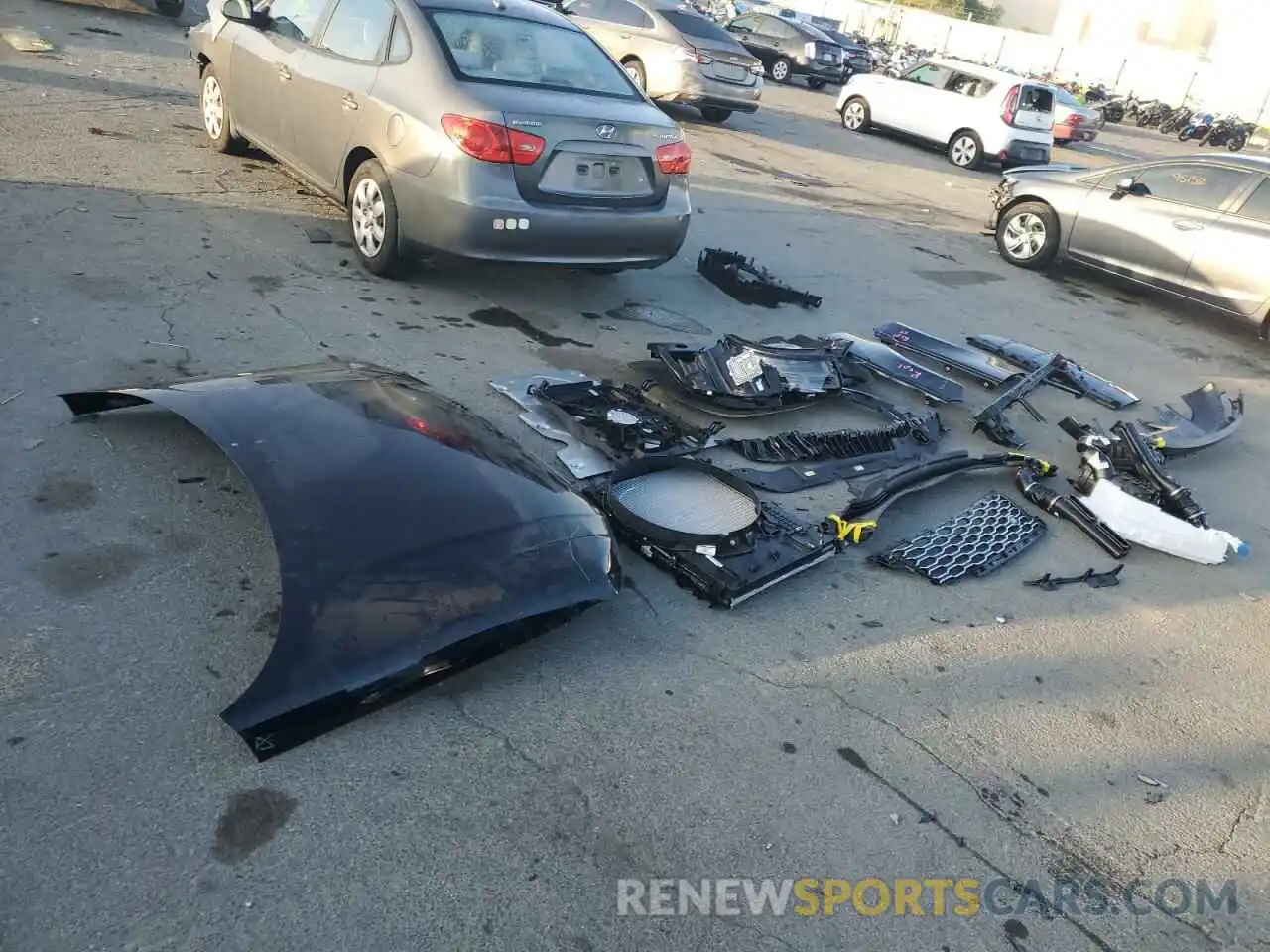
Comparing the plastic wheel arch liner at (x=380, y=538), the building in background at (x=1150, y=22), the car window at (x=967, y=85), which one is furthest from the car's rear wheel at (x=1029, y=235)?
the building in background at (x=1150, y=22)

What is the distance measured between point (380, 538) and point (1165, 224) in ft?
29.3

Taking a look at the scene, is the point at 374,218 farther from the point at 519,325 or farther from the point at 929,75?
the point at 929,75

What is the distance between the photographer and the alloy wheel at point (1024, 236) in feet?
33.2

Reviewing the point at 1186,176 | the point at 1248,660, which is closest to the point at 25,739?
the point at 1248,660

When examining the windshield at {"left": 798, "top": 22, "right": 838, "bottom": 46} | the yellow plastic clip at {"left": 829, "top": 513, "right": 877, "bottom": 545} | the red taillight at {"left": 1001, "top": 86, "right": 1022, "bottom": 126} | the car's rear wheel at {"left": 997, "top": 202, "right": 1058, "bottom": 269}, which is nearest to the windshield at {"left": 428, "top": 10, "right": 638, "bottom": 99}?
the yellow plastic clip at {"left": 829, "top": 513, "right": 877, "bottom": 545}

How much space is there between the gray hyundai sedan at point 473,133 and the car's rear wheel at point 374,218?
0.04 ft

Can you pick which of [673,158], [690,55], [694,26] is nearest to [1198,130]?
[694,26]

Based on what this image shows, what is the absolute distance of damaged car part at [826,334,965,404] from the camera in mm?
6016

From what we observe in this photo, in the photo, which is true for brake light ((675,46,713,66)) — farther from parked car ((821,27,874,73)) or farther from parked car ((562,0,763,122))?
parked car ((821,27,874,73))

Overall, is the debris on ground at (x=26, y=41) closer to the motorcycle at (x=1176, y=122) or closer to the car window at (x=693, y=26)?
the car window at (x=693, y=26)

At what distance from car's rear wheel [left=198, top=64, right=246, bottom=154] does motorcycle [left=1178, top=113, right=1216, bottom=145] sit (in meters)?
34.8

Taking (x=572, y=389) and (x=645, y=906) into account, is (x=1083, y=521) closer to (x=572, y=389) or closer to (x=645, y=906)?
(x=572, y=389)

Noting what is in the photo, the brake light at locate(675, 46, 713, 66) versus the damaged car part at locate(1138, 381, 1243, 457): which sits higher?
the brake light at locate(675, 46, 713, 66)

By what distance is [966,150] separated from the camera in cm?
1680
